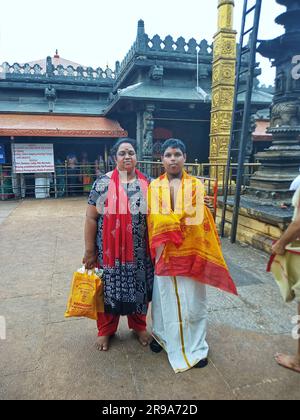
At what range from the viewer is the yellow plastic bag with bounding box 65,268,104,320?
219 centimetres

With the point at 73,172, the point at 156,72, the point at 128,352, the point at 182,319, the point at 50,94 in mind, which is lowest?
the point at 128,352

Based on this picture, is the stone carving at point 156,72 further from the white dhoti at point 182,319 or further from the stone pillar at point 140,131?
the white dhoti at point 182,319

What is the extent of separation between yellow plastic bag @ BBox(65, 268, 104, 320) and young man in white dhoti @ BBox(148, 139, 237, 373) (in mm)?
468

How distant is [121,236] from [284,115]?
14.3ft

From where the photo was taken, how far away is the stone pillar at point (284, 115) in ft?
15.9

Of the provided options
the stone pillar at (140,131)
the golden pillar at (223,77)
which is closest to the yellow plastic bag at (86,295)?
the golden pillar at (223,77)

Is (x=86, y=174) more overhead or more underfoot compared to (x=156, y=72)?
more underfoot

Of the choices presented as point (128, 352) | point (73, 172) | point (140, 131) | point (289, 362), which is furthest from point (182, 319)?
point (73, 172)

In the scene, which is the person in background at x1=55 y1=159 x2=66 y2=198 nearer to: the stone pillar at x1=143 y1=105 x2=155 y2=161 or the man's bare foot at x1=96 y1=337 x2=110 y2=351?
the stone pillar at x1=143 y1=105 x2=155 y2=161

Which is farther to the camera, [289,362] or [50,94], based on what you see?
[50,94]

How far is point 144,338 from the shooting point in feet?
7.87

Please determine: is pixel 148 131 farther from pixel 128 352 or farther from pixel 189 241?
pixel 128 352
